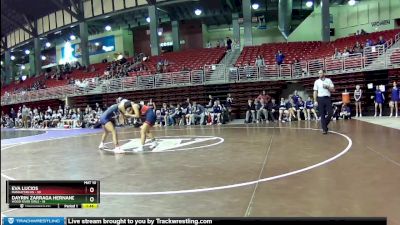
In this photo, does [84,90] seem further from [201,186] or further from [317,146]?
[201,186]

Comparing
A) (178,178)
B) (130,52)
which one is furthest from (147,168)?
(130,52)

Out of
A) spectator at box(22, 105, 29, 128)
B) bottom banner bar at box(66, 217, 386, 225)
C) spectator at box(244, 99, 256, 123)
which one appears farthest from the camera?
spectator at box(22, 105, 29, 128)

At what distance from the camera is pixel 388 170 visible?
159 inches

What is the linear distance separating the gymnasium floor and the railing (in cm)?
875

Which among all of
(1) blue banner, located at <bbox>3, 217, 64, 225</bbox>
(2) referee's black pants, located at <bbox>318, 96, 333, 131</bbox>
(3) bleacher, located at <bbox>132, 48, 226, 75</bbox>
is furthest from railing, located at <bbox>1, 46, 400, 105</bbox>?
(1) blue banner, located at <bbox>3, 217, 64, 225</bbox>

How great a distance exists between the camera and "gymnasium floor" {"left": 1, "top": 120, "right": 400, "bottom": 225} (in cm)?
270

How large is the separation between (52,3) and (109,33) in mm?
6445

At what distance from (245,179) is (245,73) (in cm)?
1400

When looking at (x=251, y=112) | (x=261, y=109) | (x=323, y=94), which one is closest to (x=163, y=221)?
(x=323, y=94)

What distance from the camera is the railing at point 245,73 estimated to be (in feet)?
48.3

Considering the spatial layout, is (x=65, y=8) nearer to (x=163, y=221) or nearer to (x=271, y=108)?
(x=271, y=108)

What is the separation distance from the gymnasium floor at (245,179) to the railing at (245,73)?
8747 mm
